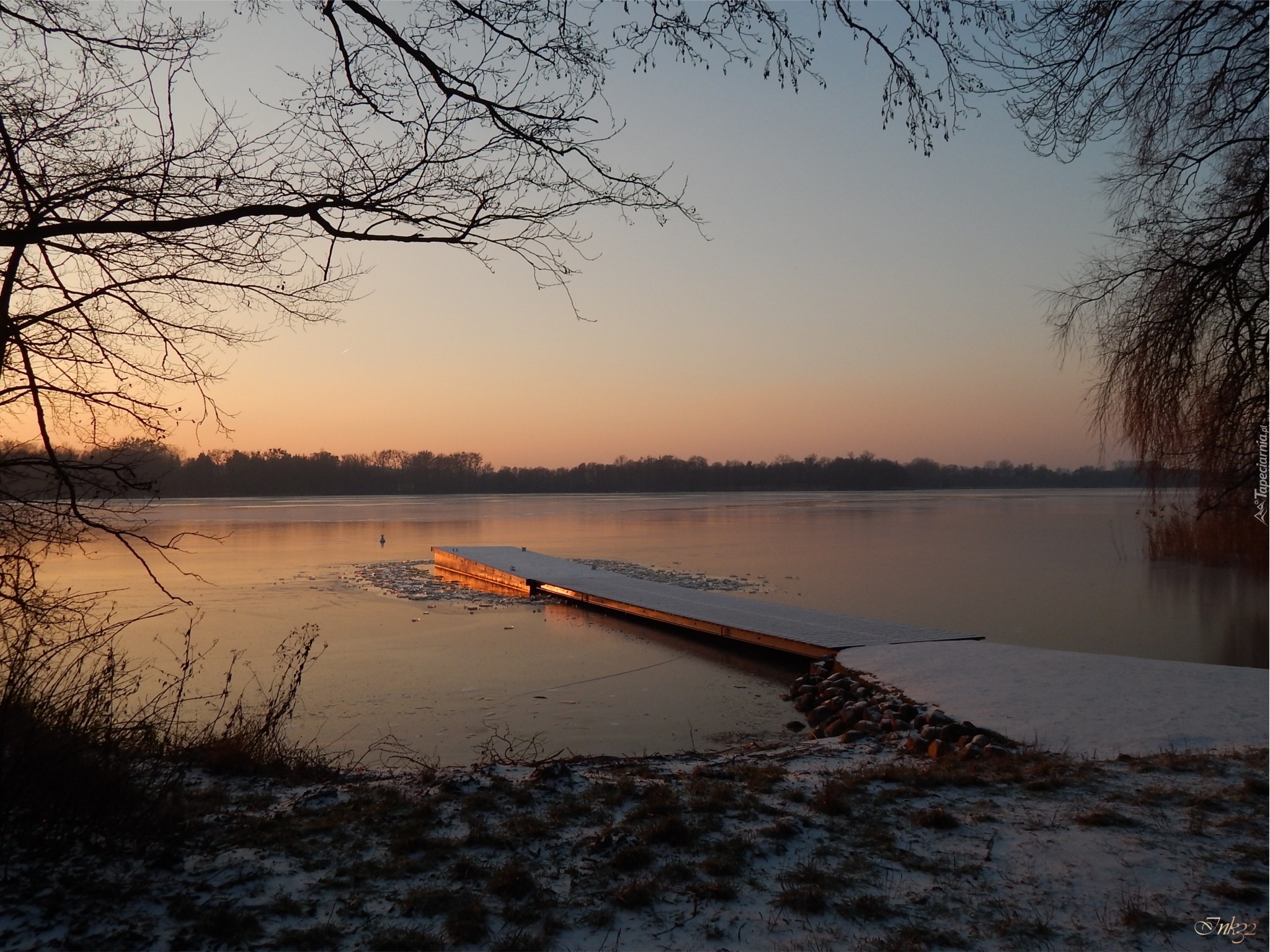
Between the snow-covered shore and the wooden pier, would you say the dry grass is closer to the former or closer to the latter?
the snow-covered shore

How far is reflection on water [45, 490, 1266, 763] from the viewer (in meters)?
7.89

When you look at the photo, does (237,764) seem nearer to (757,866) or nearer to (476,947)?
(476,947)

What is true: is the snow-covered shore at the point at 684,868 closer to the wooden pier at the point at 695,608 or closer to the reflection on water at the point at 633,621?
the reflection on water at the point at 633,621

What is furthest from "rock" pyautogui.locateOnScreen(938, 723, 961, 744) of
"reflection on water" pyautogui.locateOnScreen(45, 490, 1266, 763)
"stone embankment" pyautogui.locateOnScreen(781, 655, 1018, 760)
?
"reflection on water" pyautogui.locateOnScreen(45, 490, 1266, 763)

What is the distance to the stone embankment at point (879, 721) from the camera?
5.94 meters

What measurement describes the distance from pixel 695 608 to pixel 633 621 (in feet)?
3.57

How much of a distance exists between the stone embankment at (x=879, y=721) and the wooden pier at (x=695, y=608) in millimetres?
1236

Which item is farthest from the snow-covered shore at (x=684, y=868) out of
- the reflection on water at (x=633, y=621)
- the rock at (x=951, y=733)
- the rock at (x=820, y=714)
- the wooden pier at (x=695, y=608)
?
the wooden pier at (x=695, y=608)

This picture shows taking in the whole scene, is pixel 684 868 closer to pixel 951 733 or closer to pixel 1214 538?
pixel 951 733

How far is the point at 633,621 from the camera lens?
13297 millimetres

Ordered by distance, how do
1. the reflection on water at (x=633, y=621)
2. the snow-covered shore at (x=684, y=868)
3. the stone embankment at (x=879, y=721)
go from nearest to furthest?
the snow-covered shore at (x=684, y=868)
the stone embankment at (x=879, y=721)
the reflection on water at (x=633, y=621)

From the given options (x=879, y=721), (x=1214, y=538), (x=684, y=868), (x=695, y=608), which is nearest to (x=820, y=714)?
(x=879, y=721)

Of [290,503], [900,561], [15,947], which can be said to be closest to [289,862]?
[15,947]

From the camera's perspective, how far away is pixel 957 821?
396 centimetres
